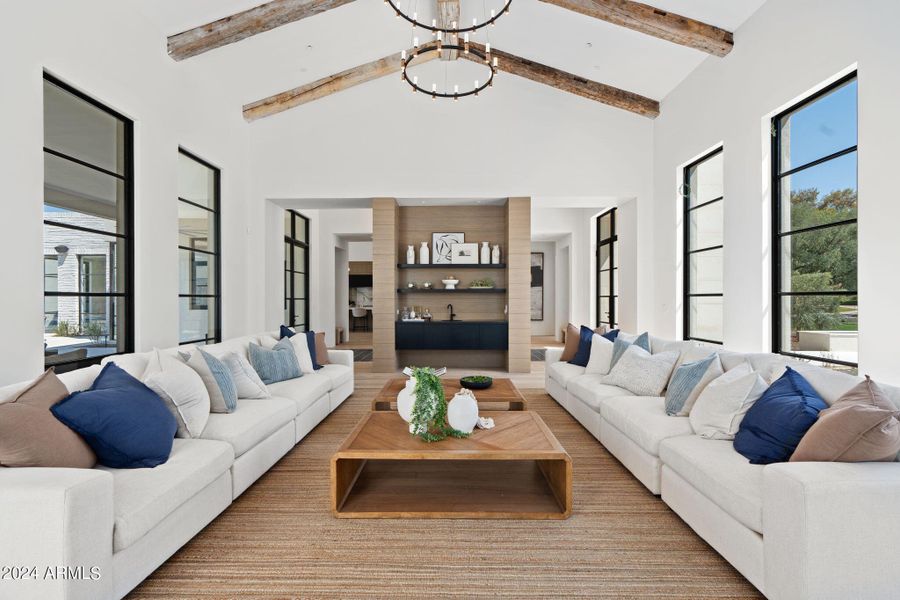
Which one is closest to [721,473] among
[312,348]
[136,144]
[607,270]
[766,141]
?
[766,141]

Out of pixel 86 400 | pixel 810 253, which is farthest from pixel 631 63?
pixel 86 400

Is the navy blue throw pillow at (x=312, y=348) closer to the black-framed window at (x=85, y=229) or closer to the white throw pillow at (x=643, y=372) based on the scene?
the black-framed window at (x=85, y=229)

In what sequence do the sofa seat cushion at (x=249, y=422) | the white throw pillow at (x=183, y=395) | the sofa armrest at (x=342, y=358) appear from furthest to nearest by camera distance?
the sofa armrest at (x=342, y=358) → the sofa seat cushion at (x=249, y=422) → the white throw pillow at (x=183, y=395)

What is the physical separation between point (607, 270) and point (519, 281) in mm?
2363

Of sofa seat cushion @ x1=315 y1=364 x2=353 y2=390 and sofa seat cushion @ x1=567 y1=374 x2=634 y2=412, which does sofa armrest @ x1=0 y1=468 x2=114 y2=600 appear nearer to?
sofa seat cushion @ x1=315 y1=364 x2=353 y2=390

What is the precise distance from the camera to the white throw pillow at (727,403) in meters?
2.52

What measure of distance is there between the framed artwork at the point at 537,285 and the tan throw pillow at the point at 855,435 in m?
10.5

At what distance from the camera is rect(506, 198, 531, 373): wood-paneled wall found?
698 cm

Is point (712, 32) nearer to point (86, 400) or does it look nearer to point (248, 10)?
point (248, 10)

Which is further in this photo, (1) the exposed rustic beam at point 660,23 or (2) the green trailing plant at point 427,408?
(1) the exposed rustic beam at point 660,23

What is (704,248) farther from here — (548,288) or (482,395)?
(548,288)

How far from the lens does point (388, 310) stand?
23.5 feet

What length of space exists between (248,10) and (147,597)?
485 centimetres

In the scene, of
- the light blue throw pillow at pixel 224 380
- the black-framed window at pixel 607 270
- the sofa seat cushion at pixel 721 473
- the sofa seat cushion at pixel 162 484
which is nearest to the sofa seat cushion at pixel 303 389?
the light blue throw pillow at pixel 224 380
